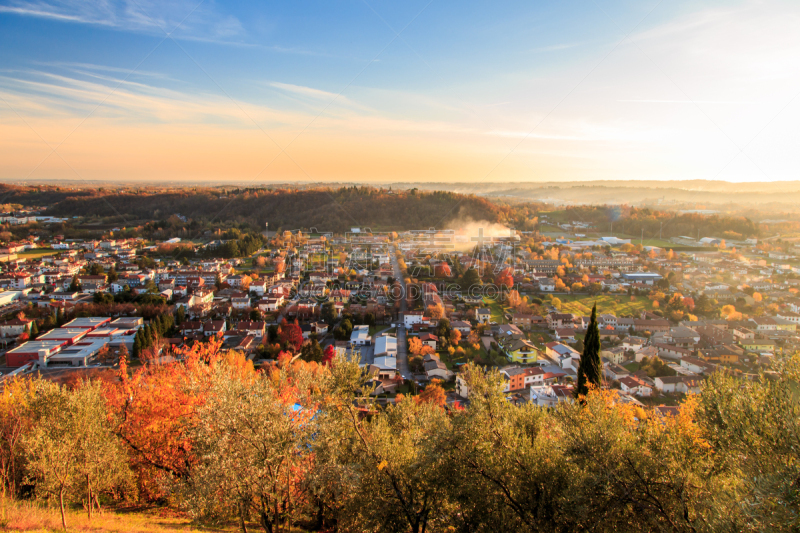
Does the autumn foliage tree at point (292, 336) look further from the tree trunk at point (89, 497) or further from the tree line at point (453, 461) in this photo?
the tree trunk at point (89, 497)

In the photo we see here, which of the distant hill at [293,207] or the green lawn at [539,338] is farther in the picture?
the distant hill at [293,207]

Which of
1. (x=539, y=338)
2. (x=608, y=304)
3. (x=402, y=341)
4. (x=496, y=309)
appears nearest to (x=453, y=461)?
(x=402, y=341)

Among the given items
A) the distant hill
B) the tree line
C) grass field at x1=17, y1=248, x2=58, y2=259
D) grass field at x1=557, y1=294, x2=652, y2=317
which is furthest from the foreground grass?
the distant hill

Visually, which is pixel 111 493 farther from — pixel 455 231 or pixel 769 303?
pixel 455 231

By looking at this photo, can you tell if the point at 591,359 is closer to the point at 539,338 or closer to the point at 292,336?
the point at 539,338

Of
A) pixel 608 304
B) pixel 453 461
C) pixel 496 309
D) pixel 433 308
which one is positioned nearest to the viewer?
pixel 453 461

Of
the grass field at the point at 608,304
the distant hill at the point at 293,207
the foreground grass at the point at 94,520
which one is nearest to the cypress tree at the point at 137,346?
the foreground grass at the point at 94,520
